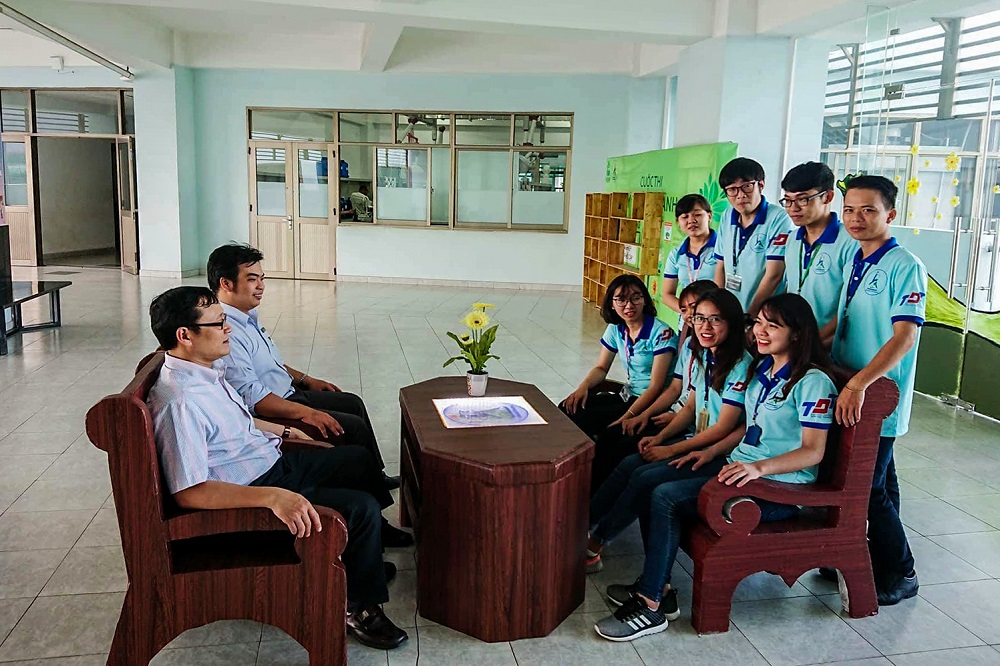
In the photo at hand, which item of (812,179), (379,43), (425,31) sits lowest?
(812,179)

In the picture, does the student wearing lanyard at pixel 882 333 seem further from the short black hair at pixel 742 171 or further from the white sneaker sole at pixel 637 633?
the white sneaker sole at pixel 637 633

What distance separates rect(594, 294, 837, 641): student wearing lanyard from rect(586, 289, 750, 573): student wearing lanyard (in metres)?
0.12

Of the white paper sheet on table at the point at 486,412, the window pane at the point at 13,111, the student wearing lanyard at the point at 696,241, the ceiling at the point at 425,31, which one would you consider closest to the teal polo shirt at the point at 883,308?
the white paper sheet on table at the point at 486,412

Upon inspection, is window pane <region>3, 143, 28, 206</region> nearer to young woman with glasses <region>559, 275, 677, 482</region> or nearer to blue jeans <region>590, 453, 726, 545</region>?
young woman with glasses <region>559, 275, 677, 482</region>

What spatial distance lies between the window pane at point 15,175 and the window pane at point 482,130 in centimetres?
716

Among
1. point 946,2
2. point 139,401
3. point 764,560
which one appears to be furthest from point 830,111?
point 139,401

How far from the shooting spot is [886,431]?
2.97 meters

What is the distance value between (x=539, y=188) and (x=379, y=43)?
378cm

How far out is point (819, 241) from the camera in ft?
10.7

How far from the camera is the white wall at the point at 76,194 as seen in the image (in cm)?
1462

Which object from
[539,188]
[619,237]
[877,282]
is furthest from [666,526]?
[539,188]

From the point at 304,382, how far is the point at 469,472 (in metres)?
1.77

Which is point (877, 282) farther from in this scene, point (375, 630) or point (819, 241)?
point (375, 630)

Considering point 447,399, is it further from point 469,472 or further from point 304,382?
point 304,382
